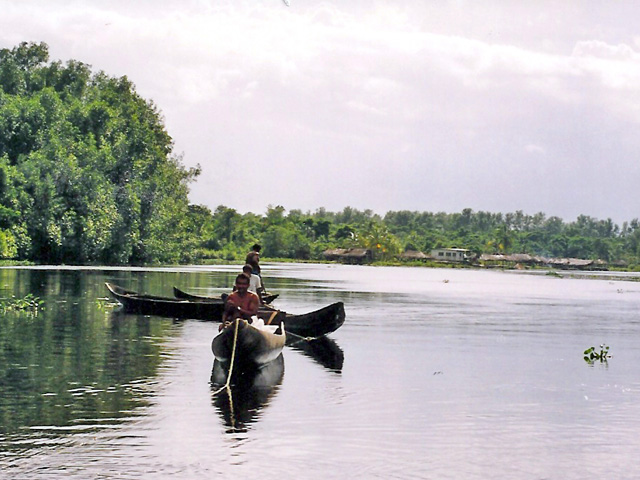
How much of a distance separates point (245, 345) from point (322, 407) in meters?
2.50

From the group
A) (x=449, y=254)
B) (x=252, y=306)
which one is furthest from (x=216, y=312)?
(x=449, y=254)

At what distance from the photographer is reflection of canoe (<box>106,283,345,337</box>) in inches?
1001

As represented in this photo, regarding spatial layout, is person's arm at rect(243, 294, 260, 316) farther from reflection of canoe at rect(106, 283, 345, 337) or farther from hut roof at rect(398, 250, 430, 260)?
hut roof at rect(398, 250, 430, 260)

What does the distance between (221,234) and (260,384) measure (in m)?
134

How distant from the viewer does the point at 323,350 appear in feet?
79.0

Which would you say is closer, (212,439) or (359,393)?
(212,439)

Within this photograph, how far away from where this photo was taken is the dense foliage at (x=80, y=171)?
72938 millimetres

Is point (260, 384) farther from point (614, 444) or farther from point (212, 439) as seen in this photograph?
point (614, 444)

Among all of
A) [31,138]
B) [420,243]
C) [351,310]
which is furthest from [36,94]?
[420,243]

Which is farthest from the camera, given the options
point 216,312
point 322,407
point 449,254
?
point 449,254

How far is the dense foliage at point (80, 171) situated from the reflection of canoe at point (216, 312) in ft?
109

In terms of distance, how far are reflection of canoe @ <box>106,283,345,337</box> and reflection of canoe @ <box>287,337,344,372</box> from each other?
35cm

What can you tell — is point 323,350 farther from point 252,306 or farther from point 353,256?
point 353,256

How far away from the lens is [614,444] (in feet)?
43.7
